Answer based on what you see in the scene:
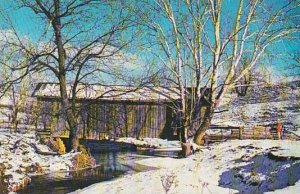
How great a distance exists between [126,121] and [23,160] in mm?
20555

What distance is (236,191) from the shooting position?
30.7 feet

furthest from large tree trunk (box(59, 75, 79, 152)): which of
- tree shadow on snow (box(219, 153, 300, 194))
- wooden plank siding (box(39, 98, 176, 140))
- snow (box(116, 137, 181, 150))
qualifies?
wooden plank siding (box(39, 98, 176, 140))

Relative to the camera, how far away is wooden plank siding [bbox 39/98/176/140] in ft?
123

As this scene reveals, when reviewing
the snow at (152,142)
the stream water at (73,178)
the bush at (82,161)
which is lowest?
the stream water at (73,178)

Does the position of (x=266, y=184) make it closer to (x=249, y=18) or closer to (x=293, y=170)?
(x=293, y=170)

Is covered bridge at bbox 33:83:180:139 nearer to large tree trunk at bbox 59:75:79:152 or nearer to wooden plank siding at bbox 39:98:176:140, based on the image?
wooden plank siding at bbox 39:98:176:140

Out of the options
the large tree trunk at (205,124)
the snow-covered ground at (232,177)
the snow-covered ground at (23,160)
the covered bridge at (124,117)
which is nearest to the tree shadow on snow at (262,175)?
the snow-covered ground at (232,177)

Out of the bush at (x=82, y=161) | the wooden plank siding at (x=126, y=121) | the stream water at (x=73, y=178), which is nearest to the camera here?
the stream water at (x=73, y=178)

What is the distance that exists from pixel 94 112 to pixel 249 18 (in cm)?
2107

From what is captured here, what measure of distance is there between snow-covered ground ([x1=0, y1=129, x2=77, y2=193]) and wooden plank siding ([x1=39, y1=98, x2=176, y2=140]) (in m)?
15.6

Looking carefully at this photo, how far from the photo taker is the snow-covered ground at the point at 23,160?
15.4 meters

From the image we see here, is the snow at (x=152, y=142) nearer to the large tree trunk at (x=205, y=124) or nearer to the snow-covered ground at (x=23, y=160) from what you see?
the large tree trunk at (x=205, y=124)

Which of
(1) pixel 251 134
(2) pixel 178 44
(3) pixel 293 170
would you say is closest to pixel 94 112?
(1) pixel 251 134

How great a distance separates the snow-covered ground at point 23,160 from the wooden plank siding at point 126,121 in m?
15.6
